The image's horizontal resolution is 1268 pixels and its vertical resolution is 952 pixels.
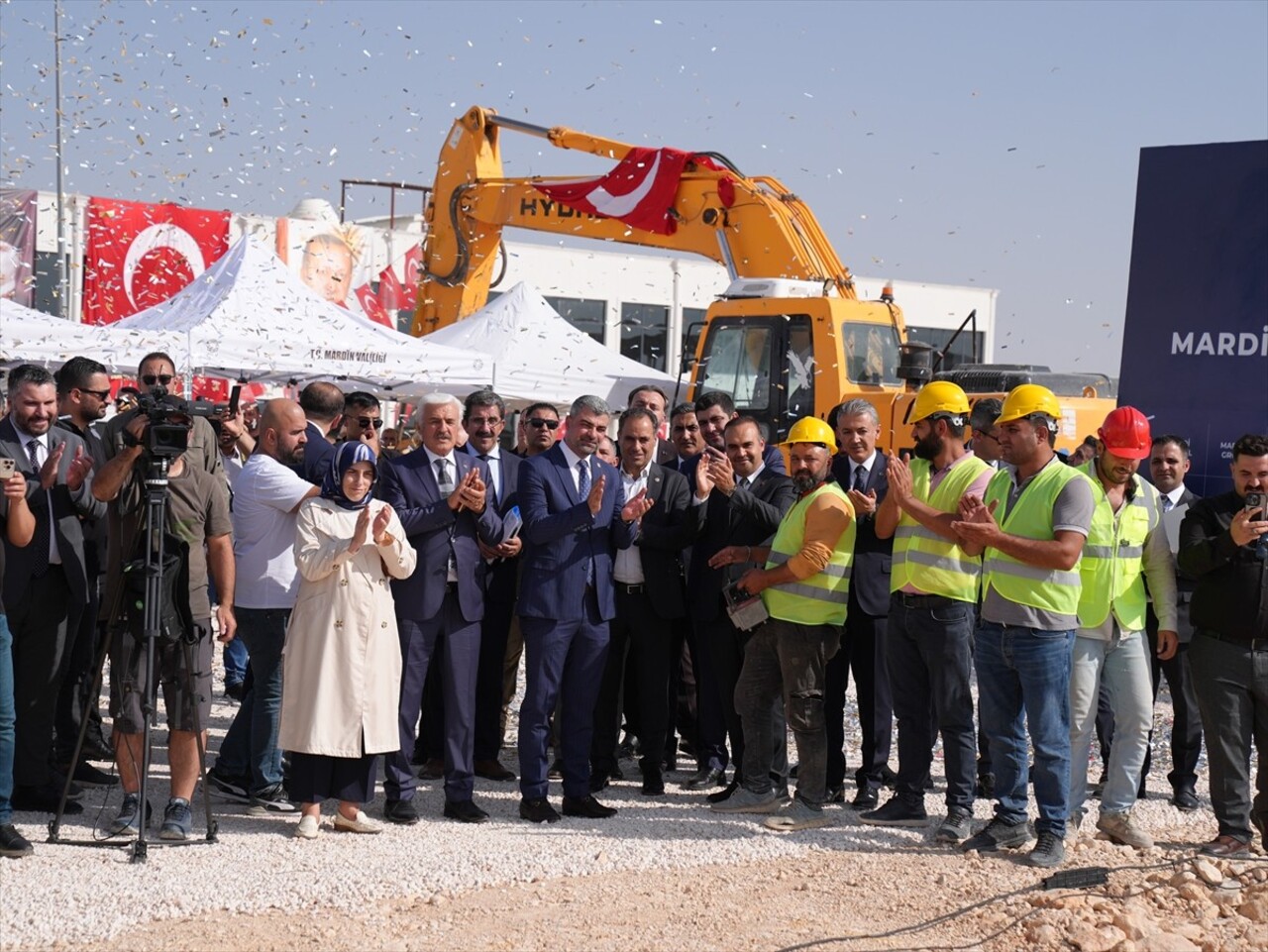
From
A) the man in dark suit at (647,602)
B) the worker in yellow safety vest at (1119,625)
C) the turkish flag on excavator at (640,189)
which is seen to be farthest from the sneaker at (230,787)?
the turkish flag on excavator at (640,189)

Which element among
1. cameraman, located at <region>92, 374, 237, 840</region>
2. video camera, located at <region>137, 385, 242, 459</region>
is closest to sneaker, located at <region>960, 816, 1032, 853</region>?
cameraman, located at <region>92, 374, 237, 840</region>

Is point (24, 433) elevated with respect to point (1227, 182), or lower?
lower

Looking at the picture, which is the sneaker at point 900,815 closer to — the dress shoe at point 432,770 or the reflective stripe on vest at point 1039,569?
the reflective stripe on vest at point 1039,569

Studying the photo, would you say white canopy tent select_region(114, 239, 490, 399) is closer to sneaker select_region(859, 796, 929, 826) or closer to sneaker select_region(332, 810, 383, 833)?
sneaker select_region(332, 810, 383, 833)

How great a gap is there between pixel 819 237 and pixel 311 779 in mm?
10425

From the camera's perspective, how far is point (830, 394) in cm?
1413

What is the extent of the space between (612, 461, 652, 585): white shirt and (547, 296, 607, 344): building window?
31139 mm

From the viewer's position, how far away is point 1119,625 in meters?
7.45

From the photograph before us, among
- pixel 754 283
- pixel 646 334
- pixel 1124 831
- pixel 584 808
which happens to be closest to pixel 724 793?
pixel 584 808

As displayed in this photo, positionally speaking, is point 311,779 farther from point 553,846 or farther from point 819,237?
point 819,237

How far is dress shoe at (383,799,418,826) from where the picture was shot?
729cm

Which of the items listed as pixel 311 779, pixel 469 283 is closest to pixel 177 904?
pixel 311 779

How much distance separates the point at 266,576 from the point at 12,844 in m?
1.83

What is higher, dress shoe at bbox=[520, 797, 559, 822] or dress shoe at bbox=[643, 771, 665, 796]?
dress shoe at bbox=[520, 797, 559, 822]
